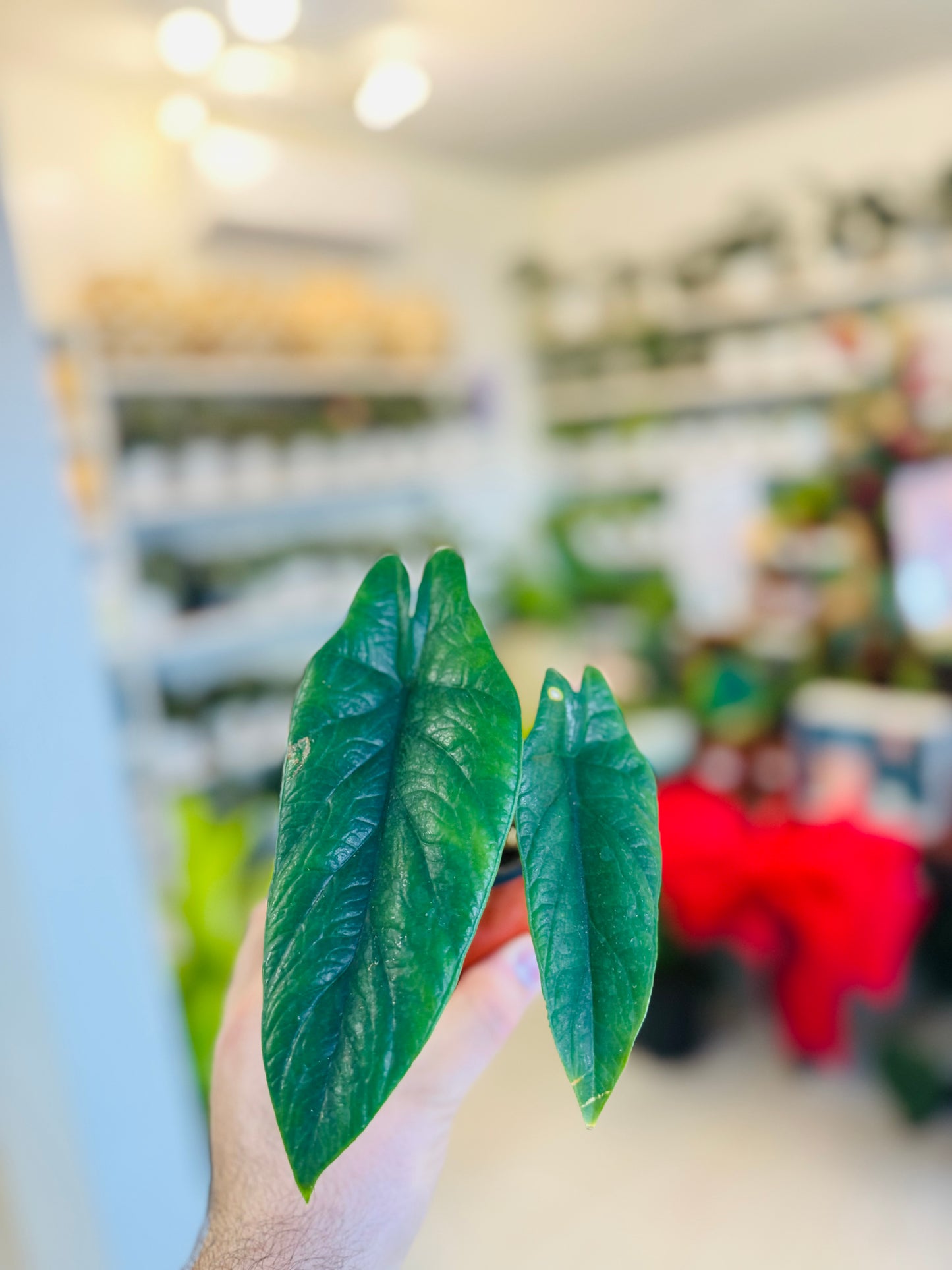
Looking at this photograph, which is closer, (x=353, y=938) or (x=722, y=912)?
(x=353, y=938)

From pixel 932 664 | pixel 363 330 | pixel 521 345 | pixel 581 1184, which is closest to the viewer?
pixel 581 1184

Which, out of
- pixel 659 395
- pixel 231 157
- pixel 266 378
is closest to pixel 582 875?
pixel 266 378

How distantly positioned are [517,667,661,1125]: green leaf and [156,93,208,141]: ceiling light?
2.82m

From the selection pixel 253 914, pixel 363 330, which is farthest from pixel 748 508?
pixel 253 914

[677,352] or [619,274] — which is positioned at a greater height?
[619,274]

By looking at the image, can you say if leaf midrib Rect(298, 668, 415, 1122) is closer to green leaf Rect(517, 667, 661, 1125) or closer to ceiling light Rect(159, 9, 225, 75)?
green leaf Rect(517, 667, 661, 1125)

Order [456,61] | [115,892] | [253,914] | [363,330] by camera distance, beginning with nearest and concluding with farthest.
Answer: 1. [253,914]
2. [115,892]
3. [456,61]
4. [363,330]

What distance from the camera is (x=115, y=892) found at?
1177 millimetres

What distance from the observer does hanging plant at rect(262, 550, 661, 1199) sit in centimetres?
33

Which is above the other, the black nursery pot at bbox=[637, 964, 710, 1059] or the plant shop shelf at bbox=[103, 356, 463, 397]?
the plant shop shelf at bbox=[103, 356, 463, 397]

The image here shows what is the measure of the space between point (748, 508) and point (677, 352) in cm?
73

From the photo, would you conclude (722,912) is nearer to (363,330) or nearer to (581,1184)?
(581,1184)

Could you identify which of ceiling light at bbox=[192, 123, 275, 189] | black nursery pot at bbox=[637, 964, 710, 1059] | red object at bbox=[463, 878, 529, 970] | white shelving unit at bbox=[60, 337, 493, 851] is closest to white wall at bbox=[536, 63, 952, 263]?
white shelving unit at bbox=[60, 337, 493, 851]

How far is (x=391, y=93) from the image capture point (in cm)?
270
